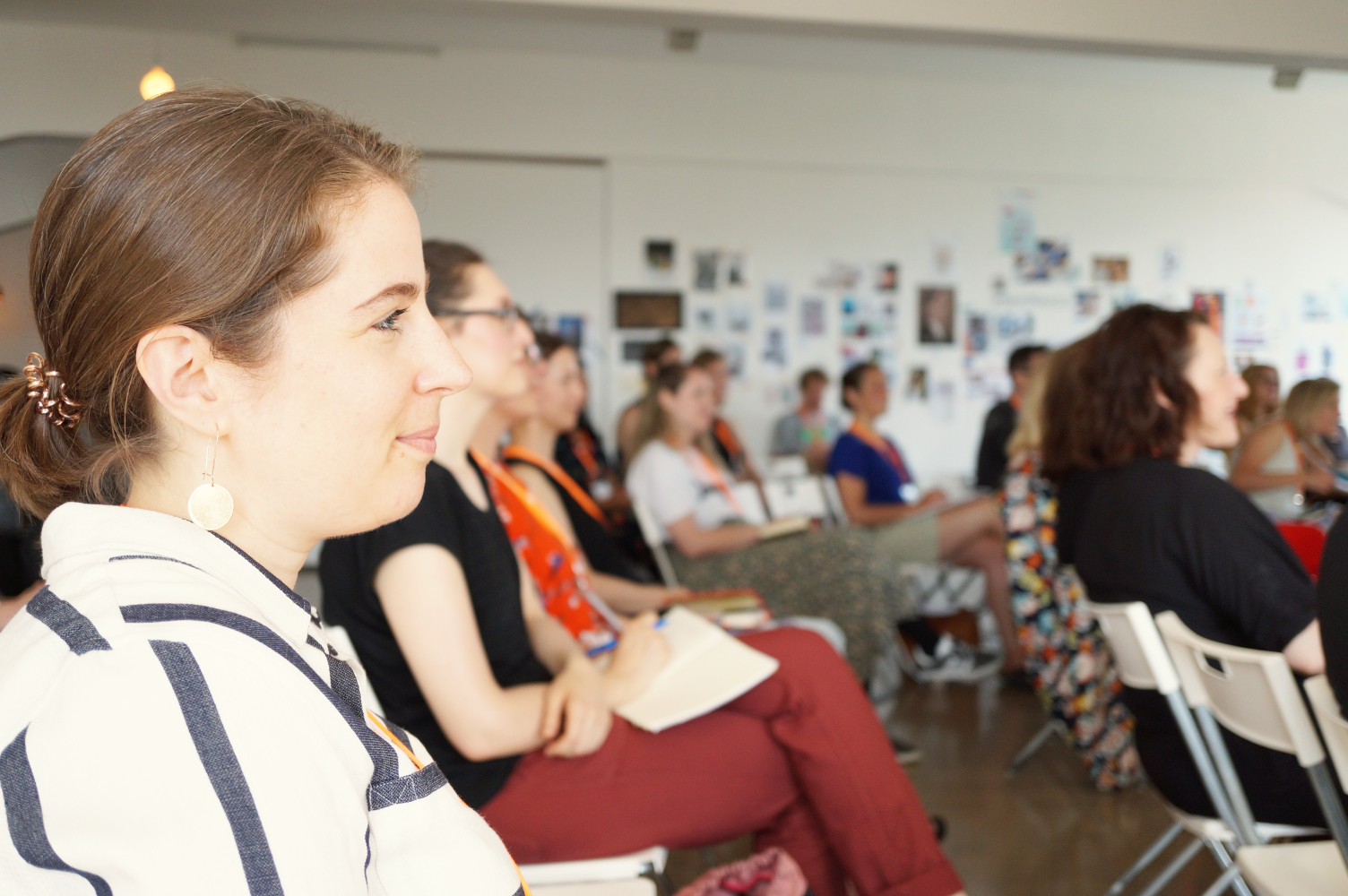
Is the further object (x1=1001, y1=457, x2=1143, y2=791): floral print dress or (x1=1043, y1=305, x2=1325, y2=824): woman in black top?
(x1=1001, y1=457, x2=1143, y2=791): floral print dress

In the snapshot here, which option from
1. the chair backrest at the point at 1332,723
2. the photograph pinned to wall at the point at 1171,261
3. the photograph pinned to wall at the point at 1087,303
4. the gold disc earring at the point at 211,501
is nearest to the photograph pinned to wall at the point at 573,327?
the photograph pinned to wall at the point at 1087,303

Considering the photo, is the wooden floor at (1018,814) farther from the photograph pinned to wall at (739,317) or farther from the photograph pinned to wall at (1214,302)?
the photograph pinned to wall at (1214,302)

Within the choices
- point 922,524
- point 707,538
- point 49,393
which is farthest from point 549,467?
point 49,393

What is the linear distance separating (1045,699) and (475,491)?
1930mm

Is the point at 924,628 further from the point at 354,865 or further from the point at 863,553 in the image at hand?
the point at 354,865

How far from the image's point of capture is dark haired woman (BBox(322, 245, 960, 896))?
56.2 inches

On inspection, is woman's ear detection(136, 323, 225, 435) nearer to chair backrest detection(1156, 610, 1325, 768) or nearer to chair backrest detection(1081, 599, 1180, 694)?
chair backrest detection(1156, 610, 1325, 768)

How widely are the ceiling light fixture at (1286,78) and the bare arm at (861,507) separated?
2.11 metres

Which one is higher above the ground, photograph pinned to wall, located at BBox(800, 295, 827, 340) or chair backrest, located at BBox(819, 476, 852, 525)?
photograph pinned to wall, located at BBox(800, 295, 827, 340)

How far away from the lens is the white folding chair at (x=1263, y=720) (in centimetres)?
143

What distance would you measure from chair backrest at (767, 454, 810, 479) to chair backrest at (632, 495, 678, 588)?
198 centimetres

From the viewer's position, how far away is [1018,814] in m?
2.78

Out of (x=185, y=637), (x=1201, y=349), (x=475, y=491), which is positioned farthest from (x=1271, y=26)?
(x=185, y=637)

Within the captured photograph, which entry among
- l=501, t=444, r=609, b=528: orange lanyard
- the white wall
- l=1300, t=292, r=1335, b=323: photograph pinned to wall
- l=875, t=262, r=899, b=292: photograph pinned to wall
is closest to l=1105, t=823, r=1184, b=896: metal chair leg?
l=501, t=444, r=609, b=528: orange lanyard
